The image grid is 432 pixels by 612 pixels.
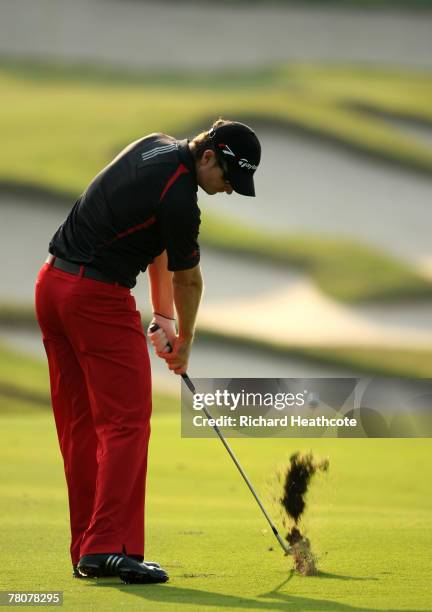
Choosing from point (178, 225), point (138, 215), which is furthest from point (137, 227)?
point (178, 225)

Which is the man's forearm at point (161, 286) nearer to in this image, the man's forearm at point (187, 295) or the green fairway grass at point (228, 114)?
the man's forearm at point (187, 295)

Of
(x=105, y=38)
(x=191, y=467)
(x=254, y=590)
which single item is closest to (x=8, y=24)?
(x=105, y=38)

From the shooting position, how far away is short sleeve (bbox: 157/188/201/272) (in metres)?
4.21

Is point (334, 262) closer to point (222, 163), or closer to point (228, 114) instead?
point (228, 114)

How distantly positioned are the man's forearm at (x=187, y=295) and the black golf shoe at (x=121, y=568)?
76 cm

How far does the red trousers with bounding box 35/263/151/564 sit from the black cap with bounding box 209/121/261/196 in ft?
1.70

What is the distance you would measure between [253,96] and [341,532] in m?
13.3

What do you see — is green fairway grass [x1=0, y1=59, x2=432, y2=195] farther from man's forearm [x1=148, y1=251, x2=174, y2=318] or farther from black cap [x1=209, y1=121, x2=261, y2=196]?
black cap [x1=209, y1=121, x2=261, y2=196]

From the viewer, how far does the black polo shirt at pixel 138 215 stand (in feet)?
13.9

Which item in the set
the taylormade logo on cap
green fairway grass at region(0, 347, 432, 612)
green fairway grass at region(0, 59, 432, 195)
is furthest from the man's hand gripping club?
green fairway grass at region(0, 59, 432, 195)

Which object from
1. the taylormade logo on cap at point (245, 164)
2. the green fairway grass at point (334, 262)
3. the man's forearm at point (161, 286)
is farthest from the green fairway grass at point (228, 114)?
the taylormade logo on cap at point (245, 164)

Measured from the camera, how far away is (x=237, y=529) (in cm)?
570

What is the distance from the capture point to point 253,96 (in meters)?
18.4

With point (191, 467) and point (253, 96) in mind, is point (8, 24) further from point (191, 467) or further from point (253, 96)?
point (191, 467)
